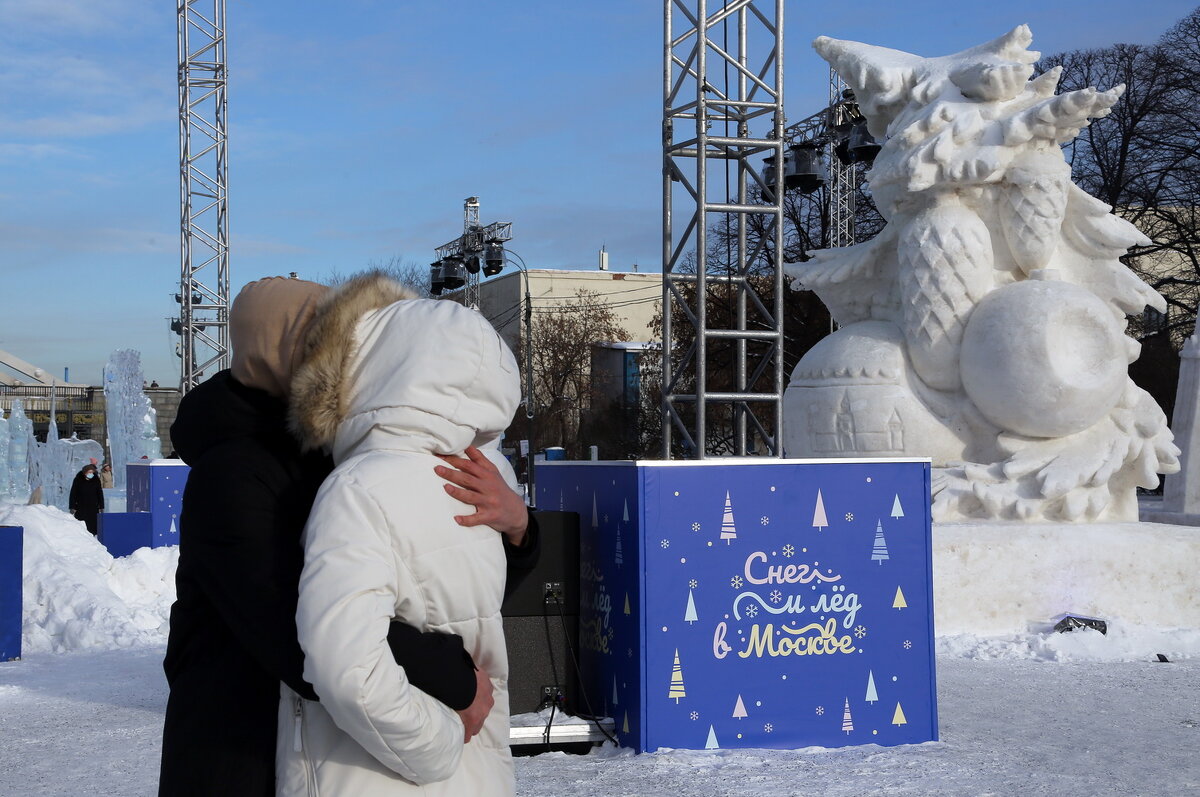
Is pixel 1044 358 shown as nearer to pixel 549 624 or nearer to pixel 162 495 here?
pixel 549 624

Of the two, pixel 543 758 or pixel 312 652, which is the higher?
pixel 312 652

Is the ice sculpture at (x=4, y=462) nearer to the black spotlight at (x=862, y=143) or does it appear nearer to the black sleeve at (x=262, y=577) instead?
the black spotlight at (x=862, y=143)

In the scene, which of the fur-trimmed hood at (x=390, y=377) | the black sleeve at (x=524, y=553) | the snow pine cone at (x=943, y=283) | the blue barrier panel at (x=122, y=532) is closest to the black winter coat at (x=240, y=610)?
the fur-trimmed hood at (x=390, y=377)

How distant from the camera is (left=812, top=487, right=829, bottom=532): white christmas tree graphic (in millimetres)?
5367

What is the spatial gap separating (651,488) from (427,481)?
288cm

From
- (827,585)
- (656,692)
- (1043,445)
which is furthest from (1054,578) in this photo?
(656,692)

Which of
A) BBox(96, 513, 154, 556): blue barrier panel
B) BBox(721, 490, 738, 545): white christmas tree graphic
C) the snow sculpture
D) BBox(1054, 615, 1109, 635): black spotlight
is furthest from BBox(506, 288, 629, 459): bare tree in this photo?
BBox(721, 490, 738, 545): white christmas tree graphic

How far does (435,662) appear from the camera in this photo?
Answer: 2270 mm

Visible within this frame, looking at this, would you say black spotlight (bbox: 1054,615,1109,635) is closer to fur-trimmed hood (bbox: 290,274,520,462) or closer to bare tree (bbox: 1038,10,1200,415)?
fur-trimmed hood (bbox: 290,274,520,462)

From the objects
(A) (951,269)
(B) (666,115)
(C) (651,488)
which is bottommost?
(C) (651,488)

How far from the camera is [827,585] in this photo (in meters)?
5.34

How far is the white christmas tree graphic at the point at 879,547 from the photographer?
5426 mm

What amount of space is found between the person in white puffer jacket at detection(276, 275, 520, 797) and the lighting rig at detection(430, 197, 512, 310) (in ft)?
92.7

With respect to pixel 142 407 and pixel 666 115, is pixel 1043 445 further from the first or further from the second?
pixel 142 407
